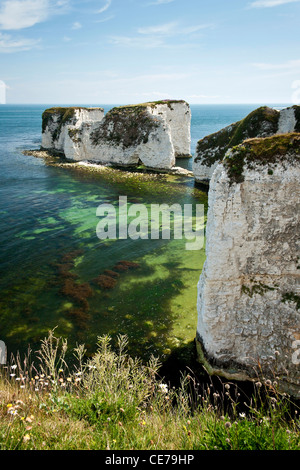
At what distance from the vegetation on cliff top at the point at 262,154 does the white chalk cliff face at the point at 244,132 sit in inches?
847

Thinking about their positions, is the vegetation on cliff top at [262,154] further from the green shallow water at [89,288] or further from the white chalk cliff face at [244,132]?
the white chalk cliff face at [244,132]

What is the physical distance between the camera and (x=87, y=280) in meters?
16.9

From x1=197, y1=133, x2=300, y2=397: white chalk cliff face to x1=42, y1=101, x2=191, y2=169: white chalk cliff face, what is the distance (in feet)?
111

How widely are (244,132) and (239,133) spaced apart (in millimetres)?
595

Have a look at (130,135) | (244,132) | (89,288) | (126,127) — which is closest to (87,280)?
(89,288)

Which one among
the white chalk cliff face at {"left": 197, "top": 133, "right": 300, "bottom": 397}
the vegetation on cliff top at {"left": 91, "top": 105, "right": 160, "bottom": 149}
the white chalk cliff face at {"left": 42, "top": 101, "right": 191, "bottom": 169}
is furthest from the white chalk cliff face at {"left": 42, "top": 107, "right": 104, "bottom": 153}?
the white chalk cliff face at {"left": 197, "top": 133, "right": 300, "bottom": 397}

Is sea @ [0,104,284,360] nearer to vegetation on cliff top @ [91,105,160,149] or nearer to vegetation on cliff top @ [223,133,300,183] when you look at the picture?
vegetation on cliff top @ [223,133,300,183]

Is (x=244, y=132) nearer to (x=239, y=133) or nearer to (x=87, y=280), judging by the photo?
(x=239, y=133)

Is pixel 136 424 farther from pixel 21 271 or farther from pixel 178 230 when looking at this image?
pixel 178 230

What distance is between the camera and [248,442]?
4.50m

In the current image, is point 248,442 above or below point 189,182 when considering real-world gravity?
below

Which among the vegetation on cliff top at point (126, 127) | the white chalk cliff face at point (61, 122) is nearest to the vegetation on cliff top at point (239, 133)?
the vegetation on cliff top at point (126, 127)
